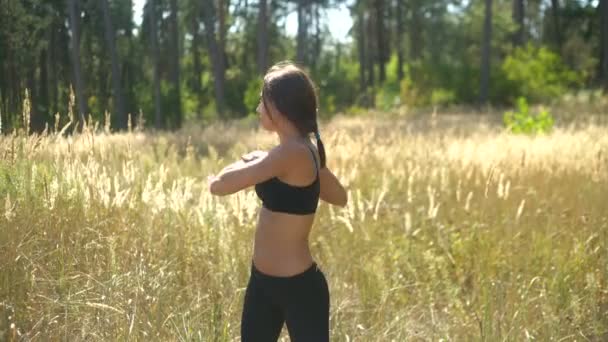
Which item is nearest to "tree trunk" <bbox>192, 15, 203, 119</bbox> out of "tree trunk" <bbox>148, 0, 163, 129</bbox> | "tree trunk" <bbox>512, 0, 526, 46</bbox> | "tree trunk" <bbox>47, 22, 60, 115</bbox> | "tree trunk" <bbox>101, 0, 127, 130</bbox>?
"tree trunk" <bbox>148, 0, 163, 129</bbox>

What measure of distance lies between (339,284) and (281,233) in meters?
1.60

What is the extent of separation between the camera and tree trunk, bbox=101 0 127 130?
476 centimetres

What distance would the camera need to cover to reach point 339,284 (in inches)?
149

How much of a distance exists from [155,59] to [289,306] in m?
4.45

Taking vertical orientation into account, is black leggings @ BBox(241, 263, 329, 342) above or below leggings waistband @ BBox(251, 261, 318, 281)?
below

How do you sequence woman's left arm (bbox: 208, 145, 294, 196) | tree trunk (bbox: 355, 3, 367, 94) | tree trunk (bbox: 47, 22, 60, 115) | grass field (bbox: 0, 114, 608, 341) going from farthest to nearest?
tree trunk (bbox: 355, 3, 367, 94), tree trunk (bbox: 47, 22, 60, 115), grass field (bbox: 0, 114, 608, 341), woman's left arm (bbox: 208, 145, 294, 196)

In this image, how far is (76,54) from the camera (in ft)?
15.0

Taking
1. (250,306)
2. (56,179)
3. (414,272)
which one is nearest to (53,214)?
(56,179)

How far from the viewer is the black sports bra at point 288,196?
224 centimetres

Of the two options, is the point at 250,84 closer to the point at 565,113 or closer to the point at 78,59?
the point at 565,113

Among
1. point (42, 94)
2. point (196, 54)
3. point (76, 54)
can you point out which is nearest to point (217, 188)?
point (42, 94)

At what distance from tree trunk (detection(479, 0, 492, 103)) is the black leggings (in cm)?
2034

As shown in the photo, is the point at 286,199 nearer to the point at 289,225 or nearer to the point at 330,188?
the point at 289,225

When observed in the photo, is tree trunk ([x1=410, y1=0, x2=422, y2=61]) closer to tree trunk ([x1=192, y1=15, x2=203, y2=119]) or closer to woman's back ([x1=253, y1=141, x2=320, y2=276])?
tree trunk ([x1=192, y1=15, x2=203, y2=119])
